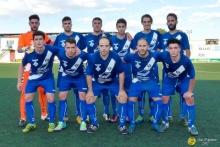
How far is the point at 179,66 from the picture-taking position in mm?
5648

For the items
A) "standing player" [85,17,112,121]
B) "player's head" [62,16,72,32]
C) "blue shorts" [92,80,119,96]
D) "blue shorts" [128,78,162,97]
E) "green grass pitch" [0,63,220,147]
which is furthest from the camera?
"standing player" [85,17,112,121]

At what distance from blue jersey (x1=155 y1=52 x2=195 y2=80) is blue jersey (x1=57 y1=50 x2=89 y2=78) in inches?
57.8

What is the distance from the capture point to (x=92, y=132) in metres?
5.72

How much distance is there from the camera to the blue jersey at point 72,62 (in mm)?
5906

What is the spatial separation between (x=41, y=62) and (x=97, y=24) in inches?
67.4

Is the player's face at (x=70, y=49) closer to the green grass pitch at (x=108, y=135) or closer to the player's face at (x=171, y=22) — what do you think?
the green grass pitch at (x=108, y=135)

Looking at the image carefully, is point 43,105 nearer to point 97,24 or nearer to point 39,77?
point 39,77

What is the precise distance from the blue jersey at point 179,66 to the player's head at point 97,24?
5.85ft

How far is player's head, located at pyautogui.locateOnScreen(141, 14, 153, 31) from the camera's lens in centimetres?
654

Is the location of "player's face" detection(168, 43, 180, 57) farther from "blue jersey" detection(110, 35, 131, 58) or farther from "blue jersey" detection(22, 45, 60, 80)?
"blue jersey" detection(22, 45, 60, 80)

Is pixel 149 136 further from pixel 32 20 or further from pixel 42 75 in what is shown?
pixel 32 20

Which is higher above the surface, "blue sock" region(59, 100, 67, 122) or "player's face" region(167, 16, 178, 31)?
"player's face" region(167, 16, 178, 31)

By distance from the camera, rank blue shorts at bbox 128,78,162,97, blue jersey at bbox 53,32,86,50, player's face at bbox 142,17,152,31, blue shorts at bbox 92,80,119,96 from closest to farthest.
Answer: blue shorts at bbox 128,78,162,97 → blue shorts at bbox 92,80,119,96 → player's face at bbox 142,17,152,31 → blue jersey at bbox 53,32,86,50

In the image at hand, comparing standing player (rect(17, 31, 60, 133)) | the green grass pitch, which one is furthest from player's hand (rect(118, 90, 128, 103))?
standing player (rect(17, 31, 60, 133))
